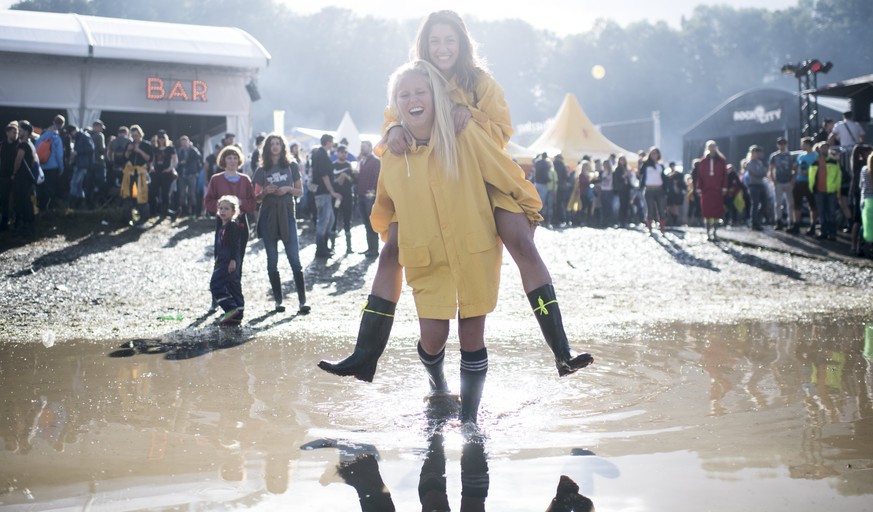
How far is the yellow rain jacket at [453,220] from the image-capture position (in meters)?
4.16

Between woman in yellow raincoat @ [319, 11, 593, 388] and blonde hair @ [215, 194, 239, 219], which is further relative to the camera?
blonde hair @ [215, 194, 239, 219]

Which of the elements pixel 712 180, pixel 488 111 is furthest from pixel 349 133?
pixel 488 111

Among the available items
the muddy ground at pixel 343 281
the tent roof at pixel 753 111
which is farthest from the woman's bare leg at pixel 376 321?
the tent roof at pixel 753 111

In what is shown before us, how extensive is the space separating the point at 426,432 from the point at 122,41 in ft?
63.6

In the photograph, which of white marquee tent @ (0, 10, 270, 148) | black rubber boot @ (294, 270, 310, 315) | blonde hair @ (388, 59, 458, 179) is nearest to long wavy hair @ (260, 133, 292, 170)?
black rubber boot @ (294, 270, 310, 315)

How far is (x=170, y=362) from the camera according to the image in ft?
20.0

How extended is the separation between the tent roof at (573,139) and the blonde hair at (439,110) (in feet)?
93.1

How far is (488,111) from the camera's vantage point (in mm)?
4441

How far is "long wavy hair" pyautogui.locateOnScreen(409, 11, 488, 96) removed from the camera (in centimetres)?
445

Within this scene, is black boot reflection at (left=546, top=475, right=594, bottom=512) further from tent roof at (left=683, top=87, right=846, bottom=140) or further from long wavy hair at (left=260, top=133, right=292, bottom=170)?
tent roof at (left=683, top=87, right=846, bottom=140)

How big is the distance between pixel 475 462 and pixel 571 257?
38.4 feet

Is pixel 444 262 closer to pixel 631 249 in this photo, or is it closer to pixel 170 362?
pixel 170 362

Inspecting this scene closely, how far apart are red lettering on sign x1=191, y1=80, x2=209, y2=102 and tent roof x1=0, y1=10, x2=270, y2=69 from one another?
25.2 inches

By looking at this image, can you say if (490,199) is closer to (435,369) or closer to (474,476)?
(435,369)
